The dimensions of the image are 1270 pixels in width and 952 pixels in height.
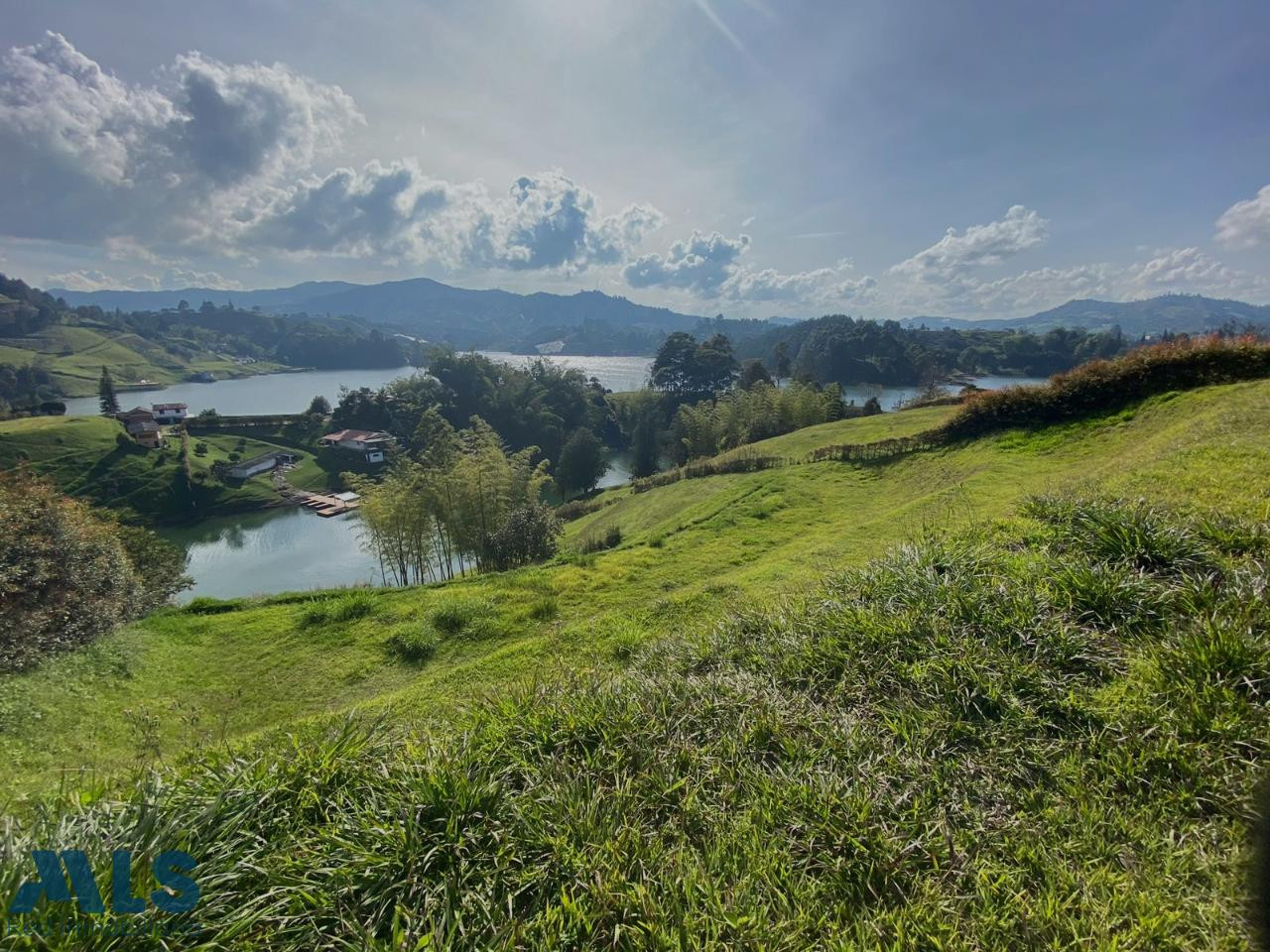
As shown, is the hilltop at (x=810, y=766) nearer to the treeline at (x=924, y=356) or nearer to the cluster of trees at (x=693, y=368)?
the cluster of trees at (x=693, y=368)

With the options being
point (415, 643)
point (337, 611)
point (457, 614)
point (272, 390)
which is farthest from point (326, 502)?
point (272, 390)

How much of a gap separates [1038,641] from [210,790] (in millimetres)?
5858

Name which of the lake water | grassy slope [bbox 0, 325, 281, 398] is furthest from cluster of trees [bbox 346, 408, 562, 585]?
grassy slope [bbox 0, 325, 281, 398]

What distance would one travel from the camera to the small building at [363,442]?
5916 centimetres

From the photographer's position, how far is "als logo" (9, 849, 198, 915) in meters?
2.10

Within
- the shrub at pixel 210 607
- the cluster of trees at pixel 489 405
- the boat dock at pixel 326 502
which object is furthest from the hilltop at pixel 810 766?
the cluster of trees at pixel 489 405

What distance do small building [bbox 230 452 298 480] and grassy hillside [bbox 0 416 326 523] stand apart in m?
1.43

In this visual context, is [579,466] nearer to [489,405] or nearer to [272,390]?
[489,405]

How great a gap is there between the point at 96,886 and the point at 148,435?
227 ft

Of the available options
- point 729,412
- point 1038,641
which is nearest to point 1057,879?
point 1038,641

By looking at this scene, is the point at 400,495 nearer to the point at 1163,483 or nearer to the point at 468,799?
the point at 468,799

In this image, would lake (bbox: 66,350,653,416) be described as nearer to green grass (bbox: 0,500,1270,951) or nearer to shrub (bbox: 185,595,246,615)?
shrub (bbox: 185,595,246,615)

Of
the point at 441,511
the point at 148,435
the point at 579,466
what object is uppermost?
the point at 148,435

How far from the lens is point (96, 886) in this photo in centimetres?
217
